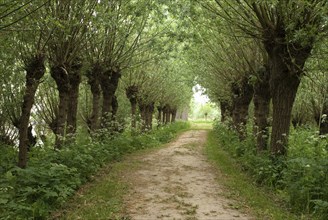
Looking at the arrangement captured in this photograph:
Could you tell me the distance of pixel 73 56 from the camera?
1219 cm

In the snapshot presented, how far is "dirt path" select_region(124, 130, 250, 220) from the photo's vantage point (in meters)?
7.25

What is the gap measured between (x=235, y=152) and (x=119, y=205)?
29.8 feet

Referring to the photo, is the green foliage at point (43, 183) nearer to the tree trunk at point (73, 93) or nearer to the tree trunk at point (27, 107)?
the tree trunk at point (27, 107)

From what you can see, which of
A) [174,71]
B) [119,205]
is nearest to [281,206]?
[119,205]

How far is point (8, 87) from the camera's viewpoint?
17828mm

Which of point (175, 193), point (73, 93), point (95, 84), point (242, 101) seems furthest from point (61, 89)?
point (242, 101)

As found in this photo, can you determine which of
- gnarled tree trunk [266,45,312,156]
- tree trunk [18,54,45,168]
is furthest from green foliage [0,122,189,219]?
gnarled tree trunk [266,45,312,156]

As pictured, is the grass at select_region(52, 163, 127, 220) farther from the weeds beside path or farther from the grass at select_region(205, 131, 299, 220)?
the grass at select_region(205, 131, 299, 220)

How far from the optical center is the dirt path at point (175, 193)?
725 cm

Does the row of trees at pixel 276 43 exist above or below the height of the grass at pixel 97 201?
above

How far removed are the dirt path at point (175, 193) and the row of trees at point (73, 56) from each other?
3164 millimetres

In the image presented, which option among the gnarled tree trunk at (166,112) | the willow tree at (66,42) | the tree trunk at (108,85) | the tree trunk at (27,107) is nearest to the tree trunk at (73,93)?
the willow tree at (66,42)

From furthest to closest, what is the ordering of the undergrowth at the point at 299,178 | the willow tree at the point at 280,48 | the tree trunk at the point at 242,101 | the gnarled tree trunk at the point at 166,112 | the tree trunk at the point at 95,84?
the gnarled tree trunk at the point at 166,112 < the tree trunk at the point at 242,101 < the tree trunk at the point at 95,84 < the willow tree at the point at 280,48 < the undergrowth at the point at 299,178

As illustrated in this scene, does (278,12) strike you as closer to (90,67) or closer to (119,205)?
(119,205)
